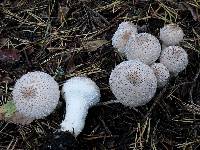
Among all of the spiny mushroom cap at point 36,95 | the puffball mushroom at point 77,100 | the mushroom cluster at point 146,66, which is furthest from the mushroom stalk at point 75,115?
the mushroom cluster at point 146,66

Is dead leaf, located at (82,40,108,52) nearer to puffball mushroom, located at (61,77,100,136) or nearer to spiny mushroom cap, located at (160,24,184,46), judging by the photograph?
puffball mushroom, located at (61,77,100,136)

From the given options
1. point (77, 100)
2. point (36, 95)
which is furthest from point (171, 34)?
point (36, 95)

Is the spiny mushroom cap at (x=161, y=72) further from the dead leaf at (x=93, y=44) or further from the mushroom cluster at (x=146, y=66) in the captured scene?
the dead leaf at (x=93, y=44)

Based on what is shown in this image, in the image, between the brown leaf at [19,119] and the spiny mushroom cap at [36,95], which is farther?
the brown leaf at [19,119]

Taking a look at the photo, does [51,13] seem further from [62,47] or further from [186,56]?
[186,56]

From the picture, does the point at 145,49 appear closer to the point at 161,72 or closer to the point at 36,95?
the point at 161,72

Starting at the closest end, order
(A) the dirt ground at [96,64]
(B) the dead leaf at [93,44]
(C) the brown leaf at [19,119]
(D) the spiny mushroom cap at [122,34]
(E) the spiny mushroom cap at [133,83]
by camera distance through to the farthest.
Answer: (E) the spiny mushroom cap at [133,83]
(A) the dirt ground at [96,64]
(C) the brown leaf at [19,119]
(D) the spiny mushroom cap at [122,34]
(B) the dead leaf at [93,44]

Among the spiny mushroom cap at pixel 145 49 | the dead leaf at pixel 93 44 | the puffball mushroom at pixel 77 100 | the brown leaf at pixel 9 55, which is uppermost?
the spiny mushroom cap at pixel 145 49

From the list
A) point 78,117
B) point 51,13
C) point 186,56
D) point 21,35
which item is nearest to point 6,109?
point 78,117
